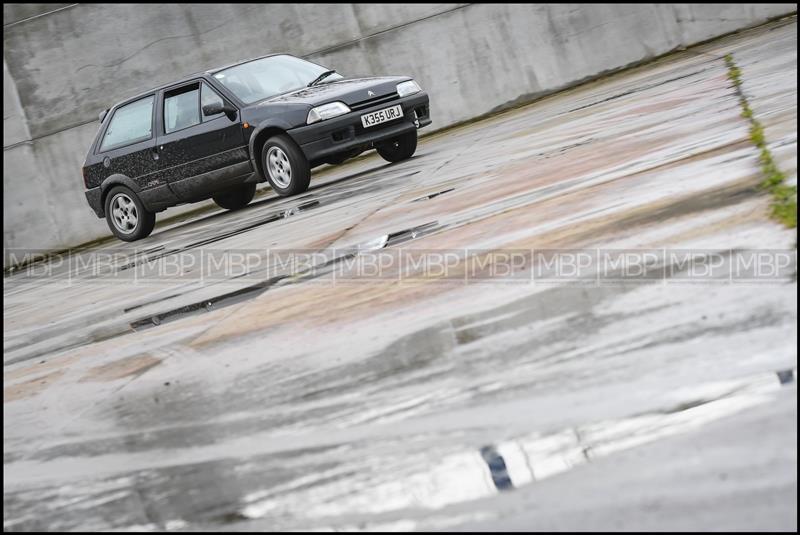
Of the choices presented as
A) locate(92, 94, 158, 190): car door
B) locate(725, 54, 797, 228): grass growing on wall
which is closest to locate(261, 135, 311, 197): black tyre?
locate(92, 94, 158, 190): car door

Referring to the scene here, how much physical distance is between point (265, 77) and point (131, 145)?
1763 mm

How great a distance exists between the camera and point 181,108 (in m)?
13.8

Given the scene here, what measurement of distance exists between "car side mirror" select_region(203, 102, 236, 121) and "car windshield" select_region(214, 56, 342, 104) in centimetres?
17

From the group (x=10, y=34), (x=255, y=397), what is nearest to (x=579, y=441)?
(x=255, y=397)

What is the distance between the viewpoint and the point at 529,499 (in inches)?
105

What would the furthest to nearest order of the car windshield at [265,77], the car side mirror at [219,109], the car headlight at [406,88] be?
the car windshield at [265,77] < the car side mirror at [219,109] < the car headlight at [406,88]

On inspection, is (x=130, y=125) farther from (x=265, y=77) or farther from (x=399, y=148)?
(x=399, y=148)

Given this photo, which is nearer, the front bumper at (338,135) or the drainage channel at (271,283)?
the drainage channel at (271,283)

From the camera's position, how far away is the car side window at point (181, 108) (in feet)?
45.0

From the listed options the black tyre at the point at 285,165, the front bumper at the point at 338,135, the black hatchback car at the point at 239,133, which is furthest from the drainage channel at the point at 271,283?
the black tyre at the point at 285,165

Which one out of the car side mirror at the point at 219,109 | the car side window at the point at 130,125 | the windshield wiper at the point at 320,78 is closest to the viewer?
the car side mirror at the point at 219,109

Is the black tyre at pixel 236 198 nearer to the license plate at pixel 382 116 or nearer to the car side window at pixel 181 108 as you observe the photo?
the car side window at pixel 181 108

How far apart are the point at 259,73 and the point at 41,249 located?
624 cm

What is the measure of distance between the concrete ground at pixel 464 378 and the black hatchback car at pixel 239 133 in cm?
425
